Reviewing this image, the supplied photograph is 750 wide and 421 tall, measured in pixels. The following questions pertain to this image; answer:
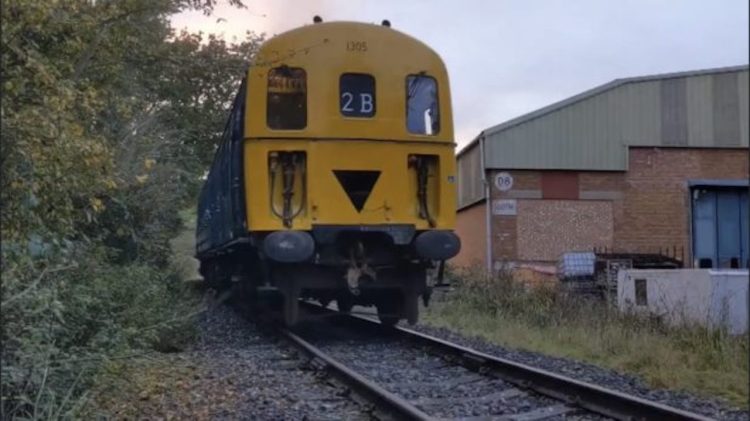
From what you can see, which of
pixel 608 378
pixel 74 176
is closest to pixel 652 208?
pixel 608 378

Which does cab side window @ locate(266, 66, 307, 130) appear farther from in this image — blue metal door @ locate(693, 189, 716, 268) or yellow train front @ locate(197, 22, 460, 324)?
blue metal door @ locate(693, 189, 716, 268)

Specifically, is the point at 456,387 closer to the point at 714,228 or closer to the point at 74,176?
the point at 74,176

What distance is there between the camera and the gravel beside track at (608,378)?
260 inches

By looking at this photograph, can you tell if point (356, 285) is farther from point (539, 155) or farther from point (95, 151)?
point (539, 155)

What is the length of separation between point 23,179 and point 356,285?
5770 mm

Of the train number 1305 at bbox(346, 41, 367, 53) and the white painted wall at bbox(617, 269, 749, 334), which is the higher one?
the train number 1305 at bbox(346, 41, 367, 53)

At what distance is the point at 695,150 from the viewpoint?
755 inches

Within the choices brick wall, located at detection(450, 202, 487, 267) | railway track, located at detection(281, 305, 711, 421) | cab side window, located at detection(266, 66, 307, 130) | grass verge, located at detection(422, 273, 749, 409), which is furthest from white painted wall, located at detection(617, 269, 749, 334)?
brick wall, located at detection(450, 202, 487, 267)

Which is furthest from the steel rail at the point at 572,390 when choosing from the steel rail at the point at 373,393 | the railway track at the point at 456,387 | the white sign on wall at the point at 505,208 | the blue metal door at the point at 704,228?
the white sign on wall at the point at 505,208

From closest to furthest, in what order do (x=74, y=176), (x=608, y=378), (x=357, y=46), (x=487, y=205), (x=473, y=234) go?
(x=74, y=176) → (x=608, y=378) → (x=357, y=46) → (x=487, y=205) → (x=473, y=234)

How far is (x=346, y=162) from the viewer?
34.7 ft

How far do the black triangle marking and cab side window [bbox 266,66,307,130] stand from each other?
807mm

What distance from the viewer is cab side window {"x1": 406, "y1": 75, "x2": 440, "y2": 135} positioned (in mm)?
10984

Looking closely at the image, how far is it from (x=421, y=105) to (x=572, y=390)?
506 cm
